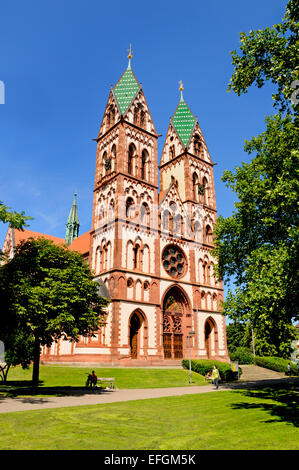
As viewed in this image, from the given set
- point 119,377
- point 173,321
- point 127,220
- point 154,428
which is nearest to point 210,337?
point 173,321

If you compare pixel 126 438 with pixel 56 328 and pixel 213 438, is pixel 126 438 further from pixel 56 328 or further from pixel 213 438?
pixel 56 328

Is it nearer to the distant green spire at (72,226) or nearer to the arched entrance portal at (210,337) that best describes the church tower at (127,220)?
the arched entrance portal at (210,337)

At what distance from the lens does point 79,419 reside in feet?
32.2

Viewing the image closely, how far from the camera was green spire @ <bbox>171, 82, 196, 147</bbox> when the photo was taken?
4975 cm

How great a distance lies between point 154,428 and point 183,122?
49531 mm

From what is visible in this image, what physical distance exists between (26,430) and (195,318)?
3246 cm

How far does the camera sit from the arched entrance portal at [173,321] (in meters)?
36.7

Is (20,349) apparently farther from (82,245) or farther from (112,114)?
(112,114)

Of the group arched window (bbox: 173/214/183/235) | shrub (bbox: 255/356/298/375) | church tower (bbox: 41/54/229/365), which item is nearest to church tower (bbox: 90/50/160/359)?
church tower (bbox: 41/54/229/365)

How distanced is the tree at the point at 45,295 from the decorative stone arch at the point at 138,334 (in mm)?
14150

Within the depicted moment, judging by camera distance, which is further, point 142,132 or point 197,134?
point 197,134
